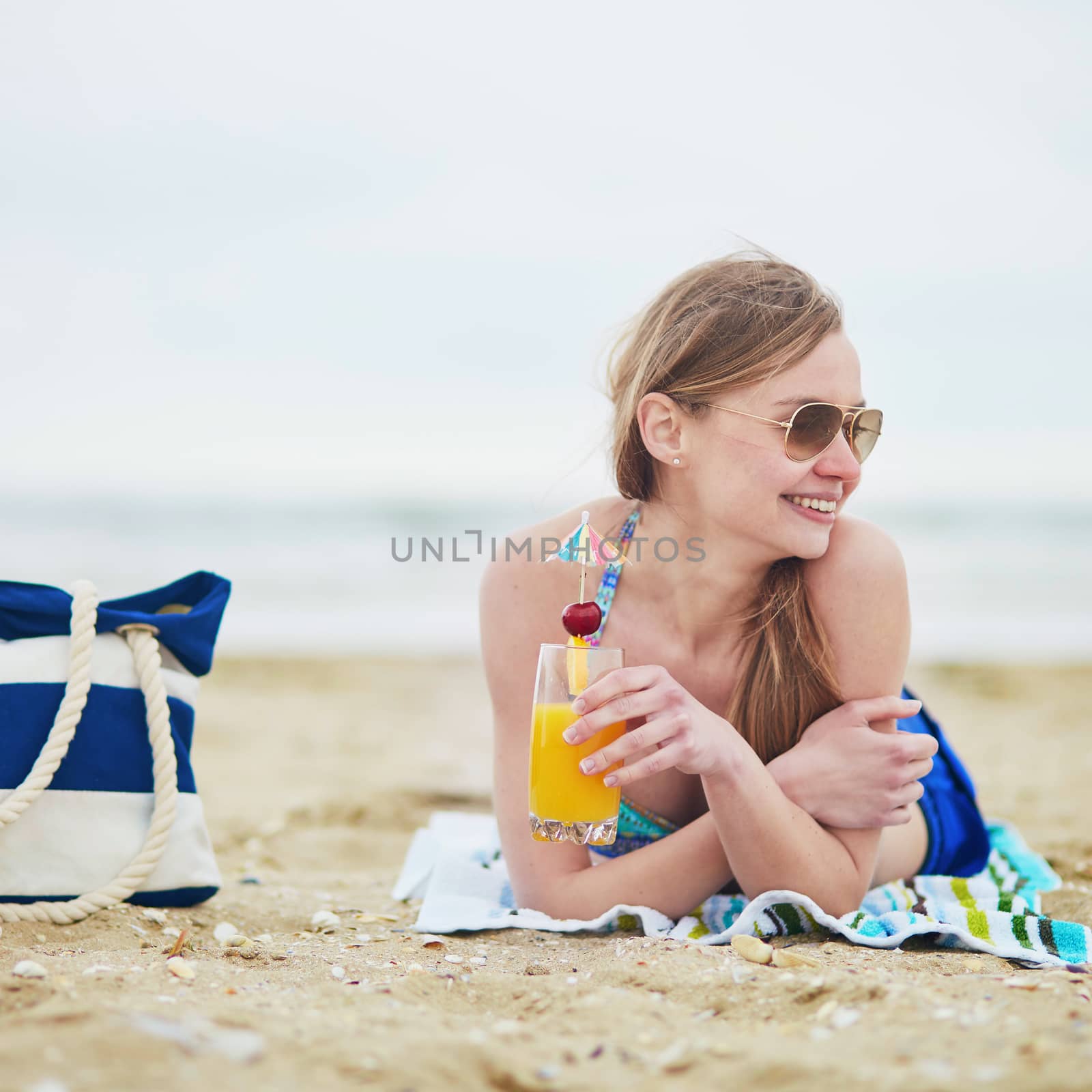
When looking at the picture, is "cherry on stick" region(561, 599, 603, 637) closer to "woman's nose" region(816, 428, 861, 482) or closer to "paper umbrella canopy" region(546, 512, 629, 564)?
"paper umbrella canopy" region(546, 512, 629, 564)

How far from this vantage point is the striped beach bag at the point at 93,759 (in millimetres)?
2416

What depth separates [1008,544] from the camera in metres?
18.1

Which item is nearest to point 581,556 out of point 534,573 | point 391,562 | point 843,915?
point 534,573

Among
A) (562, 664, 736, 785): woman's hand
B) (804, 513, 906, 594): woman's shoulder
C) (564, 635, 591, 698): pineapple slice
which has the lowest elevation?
(562, 664, 736, 785): woman's hand


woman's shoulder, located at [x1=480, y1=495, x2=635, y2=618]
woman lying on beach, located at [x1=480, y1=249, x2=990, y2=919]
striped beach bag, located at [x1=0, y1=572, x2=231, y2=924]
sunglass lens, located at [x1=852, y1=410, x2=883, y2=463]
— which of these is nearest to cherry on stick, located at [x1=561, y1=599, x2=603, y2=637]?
woman lying on beach, located at [x1=480, y1=249, x2=990, y2=919]

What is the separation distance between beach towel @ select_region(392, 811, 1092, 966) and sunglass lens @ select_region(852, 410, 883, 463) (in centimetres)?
113

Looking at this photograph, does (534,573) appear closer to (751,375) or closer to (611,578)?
(611,578)

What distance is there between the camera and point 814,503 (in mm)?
2521

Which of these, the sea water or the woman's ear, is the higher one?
the woman's ear

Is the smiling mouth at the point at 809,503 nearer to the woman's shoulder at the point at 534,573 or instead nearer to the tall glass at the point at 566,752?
the woman's shoulder at the point at 534,573

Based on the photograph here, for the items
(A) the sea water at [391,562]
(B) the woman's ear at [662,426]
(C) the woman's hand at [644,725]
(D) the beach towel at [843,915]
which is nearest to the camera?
(C) the woman's hand at [644,725]

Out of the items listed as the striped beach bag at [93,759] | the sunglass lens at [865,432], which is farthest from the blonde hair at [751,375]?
the striped beach bag at [93,759]

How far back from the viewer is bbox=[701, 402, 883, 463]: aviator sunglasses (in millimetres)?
2420

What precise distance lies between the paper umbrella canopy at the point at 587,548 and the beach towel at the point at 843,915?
0.90 m
